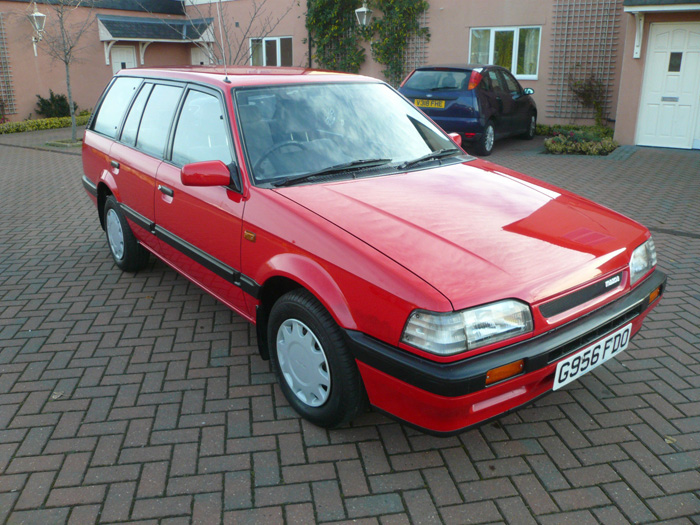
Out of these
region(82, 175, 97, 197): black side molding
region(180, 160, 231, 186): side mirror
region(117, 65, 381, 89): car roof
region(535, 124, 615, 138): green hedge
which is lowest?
region(82, 175, 97, 197): black side molding

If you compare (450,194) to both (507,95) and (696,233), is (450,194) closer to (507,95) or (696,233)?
(696,233)

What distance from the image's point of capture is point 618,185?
918 cm

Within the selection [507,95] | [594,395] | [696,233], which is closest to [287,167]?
[594,395]

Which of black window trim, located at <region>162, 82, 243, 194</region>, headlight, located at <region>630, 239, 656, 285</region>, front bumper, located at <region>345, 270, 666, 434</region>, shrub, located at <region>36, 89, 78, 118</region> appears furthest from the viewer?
shrub, located at <region>36, 89, 78, 118</region>

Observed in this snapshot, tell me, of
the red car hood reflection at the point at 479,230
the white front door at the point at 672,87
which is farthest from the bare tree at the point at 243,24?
the red car hood reflection at the point at 479,230

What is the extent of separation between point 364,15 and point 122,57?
10.2 m


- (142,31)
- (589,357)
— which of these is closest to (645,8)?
(589,357)

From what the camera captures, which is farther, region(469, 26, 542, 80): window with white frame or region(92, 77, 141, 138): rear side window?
region(469, 26, 542, 80): window with white frame

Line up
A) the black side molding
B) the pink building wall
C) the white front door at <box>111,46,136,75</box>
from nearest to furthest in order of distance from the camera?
the black side molding → the pink building wall → the white front door at <box>111,46,136,75</box>

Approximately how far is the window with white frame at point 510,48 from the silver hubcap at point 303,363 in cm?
1459

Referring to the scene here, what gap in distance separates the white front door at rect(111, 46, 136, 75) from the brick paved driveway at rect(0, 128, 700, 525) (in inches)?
774

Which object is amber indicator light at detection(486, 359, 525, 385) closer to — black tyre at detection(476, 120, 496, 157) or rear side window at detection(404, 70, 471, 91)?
black tyre at detection(476, 120, 496, 157)

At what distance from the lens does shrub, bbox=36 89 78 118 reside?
20.0 meters

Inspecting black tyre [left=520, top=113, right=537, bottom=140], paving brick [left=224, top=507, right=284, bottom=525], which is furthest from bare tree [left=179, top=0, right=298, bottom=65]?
paving brick [left=224, top=507, right=284, bottom=525]
